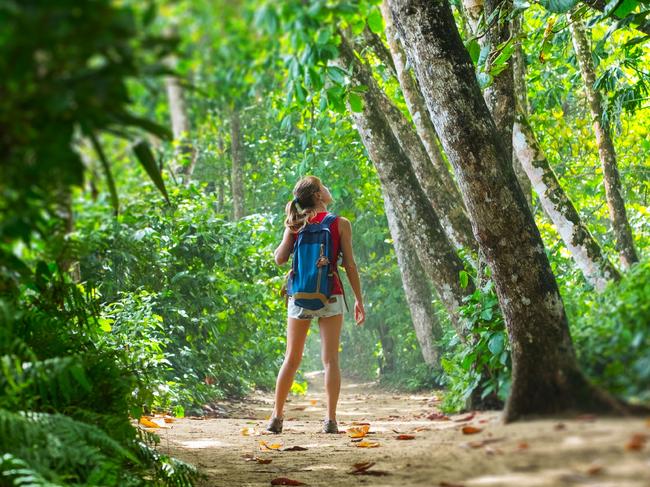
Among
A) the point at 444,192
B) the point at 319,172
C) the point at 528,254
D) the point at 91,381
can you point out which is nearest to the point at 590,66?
the point at 444,192

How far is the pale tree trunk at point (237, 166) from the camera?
1025cm

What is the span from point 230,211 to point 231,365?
344 cm

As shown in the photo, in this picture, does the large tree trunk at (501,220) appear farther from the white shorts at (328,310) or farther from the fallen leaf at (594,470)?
the white shorts at (328,310)

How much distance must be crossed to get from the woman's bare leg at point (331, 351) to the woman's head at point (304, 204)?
0.68 m

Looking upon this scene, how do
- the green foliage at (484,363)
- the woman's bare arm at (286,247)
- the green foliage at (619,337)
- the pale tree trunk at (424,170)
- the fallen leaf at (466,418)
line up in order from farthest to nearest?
the pale tree trunk at (424,170)
the woman's bare arm at (286,247)
the green foliage at (484,363)
the fallen leaf at (466,418)
the green foliage at (619,337)

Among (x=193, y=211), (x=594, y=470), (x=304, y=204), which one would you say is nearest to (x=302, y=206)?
(x=304, y=204)

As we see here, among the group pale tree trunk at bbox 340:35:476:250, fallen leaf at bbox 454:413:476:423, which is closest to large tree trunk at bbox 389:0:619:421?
fallen leaf at bbox 454:413:476:423

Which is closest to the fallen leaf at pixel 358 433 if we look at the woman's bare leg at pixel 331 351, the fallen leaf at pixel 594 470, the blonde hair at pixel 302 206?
the woman's bare leg at pixel 331 351

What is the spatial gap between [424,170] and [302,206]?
8.10 ft

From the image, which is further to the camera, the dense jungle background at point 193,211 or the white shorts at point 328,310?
the white shorts at point 328,310

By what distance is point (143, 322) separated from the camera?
6.12m

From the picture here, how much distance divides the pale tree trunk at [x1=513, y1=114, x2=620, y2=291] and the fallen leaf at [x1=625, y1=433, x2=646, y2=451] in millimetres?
3813

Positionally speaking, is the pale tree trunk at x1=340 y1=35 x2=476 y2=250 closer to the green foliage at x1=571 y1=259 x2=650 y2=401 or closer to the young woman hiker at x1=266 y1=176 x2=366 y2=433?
the young woman hiker at x1=266 y1=176 x2=366 y2=433

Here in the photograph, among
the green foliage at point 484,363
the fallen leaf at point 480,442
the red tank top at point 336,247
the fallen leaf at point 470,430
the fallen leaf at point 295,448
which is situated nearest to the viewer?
the fallen leaf at point 480,442
